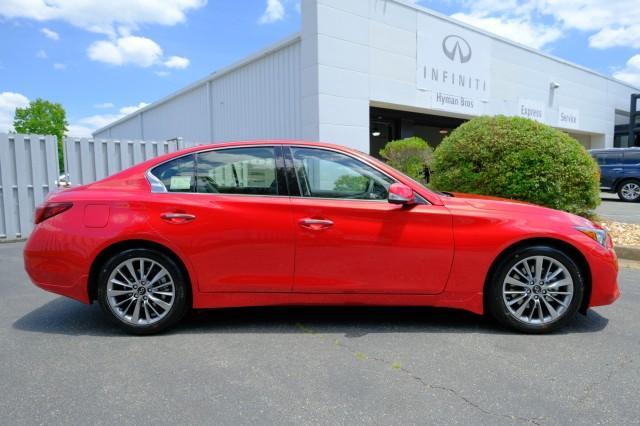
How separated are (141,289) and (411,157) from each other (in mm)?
8328

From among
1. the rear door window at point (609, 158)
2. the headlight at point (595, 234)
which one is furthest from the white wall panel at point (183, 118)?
the headlight at point (595, 234)

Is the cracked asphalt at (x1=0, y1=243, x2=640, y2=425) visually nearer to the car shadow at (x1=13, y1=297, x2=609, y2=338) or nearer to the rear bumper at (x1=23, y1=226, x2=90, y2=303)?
the car shadow at (x1=13, y1=297, x2=609, y2=338)

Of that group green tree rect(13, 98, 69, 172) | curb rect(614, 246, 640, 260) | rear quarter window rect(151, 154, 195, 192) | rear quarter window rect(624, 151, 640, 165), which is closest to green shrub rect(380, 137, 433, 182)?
curb rect(614, 246, 640, 260)

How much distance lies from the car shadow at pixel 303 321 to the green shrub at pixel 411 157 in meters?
6.74

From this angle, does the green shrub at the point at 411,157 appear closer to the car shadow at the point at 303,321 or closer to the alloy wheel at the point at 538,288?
the car shadow at the point at 303,321

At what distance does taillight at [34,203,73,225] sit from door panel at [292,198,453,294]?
1857mm

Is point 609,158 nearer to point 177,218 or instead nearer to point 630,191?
point 630,191

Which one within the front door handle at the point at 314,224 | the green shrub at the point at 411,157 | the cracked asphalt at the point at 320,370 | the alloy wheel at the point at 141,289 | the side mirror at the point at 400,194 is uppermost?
the green shrub at the point at 411,157

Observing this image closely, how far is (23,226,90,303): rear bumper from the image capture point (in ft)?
11.0

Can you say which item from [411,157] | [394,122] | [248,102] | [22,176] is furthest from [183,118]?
[411,157]

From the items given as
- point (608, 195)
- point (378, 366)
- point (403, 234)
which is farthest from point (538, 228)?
point (608, 195)

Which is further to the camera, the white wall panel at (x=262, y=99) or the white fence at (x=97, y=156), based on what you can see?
the white wall panel at (x=262, y=99)

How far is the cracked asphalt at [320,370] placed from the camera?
7.61ft

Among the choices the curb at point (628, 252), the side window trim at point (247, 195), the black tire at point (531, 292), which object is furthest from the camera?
the curb at point (628, 252)
